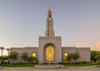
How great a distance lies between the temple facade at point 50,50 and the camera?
145ft

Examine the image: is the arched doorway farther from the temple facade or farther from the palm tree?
the palm tree

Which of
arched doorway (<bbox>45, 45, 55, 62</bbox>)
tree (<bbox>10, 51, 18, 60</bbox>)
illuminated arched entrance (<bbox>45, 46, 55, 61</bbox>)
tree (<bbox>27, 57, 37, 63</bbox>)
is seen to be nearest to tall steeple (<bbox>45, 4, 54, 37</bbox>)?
arched doorway (<bbox>45, 45, 55, 62</bbox>)

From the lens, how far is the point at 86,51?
1893 inches

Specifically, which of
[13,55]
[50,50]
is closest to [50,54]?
[50,50]

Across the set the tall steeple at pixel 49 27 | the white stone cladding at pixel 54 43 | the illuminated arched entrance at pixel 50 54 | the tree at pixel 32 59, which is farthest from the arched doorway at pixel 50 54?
the tall steeple at pixel 49 27

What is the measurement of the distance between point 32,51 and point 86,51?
870 inches

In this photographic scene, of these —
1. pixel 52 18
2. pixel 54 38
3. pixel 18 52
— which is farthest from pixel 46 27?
pixel 18 52

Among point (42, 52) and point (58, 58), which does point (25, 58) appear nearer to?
point (42, 52)

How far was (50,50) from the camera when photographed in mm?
46375

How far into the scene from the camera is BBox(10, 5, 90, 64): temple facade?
44.3 meters

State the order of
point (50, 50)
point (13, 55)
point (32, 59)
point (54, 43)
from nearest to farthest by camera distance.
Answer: point (32, 59), point (54, 43), point (13, 55), point (50, 50)

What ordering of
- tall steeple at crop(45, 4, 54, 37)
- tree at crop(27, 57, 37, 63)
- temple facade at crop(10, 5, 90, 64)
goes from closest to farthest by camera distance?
tree at crop(27, 57, 37, 63)
temple facade at crop(10, 5, 90, 64)
tall steeple at crop(45, 4, 54, 37)

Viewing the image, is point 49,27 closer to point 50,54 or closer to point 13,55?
point 50,54

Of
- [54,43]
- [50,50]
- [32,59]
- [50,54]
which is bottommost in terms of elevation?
[32,59]
